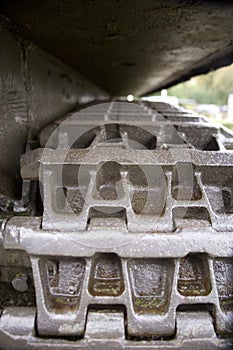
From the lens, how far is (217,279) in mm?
862

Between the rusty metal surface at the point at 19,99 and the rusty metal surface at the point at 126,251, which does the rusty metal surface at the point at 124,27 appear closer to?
the rusty metal surface at the point at 19,99

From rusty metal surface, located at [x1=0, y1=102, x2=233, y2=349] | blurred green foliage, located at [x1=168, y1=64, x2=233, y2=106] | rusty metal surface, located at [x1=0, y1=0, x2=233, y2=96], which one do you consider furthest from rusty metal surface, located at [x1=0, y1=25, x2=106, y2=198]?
blurred green foliage, located at [x1=168, y1=64, x2=233, y2=106]

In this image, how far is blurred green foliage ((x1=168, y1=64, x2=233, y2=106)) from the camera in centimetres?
1968

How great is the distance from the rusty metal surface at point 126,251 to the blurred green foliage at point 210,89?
1795 centimetres

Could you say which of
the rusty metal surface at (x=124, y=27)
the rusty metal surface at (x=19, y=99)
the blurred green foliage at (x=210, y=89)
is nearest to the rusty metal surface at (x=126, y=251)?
the rusty metal surface at (x=19, y=99)

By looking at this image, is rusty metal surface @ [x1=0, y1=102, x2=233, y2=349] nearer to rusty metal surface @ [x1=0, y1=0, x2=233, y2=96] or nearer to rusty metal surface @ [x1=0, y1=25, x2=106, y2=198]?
rusty metal surface @ [x1=0, y1=25, x2=106, y2=198]

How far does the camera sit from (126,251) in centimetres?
78

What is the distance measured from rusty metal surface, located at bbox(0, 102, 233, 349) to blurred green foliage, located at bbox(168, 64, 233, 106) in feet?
58.9

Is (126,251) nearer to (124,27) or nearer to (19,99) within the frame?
(19,99)

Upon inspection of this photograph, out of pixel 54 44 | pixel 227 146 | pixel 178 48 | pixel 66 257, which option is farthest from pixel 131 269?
pixel 178 48

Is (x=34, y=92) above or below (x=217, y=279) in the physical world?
above

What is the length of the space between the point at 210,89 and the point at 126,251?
22443 millimetres

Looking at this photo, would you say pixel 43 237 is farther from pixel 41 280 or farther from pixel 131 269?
pixel 131 269

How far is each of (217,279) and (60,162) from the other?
0.44m
